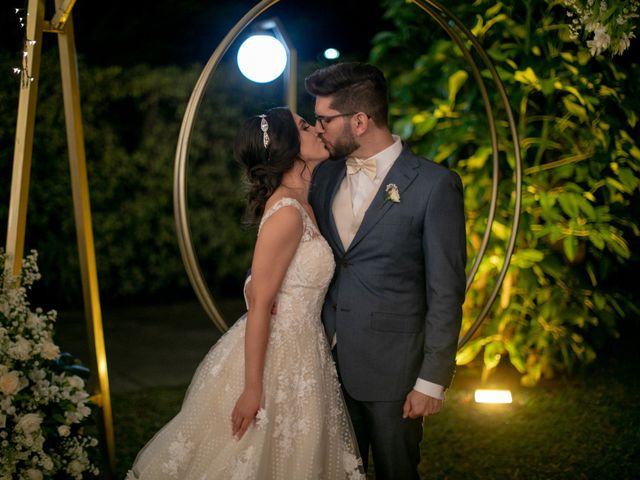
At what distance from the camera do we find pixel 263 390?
2.44m

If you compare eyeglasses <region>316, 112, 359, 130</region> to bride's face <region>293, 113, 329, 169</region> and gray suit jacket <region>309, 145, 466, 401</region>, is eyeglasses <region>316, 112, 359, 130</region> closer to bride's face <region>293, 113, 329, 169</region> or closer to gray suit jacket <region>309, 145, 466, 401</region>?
bride's face <region>293, 113, 329, 169</region>

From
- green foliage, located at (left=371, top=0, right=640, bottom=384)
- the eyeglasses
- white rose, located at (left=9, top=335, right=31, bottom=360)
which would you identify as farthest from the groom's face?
green foliage, located at (left=371, top=0, right=640, bottom=384)

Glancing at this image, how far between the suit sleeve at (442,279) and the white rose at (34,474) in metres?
1.25

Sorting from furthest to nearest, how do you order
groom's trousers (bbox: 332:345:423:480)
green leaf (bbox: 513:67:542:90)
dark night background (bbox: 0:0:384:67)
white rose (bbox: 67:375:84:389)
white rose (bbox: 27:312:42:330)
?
dark night background (bbox: 0:0:384:67) → green leaf (bbox: 513:67:542:90) → white rose (bbox: 67:375:84:389) → white rose (bbox: 27:312:42:330) → groom's trousers (bbox: 332:345:423:480)

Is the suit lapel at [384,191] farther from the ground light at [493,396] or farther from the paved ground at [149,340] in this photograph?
the paved ground at [149,340]

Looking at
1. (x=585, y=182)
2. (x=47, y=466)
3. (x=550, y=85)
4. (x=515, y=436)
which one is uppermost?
(x=550, y=85)

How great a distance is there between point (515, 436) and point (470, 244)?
44.7 inches

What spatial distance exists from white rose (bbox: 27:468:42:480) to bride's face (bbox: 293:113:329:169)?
128 centimetres

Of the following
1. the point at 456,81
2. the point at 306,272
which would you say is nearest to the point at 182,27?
the point at 456,81

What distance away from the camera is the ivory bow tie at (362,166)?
2.51 m

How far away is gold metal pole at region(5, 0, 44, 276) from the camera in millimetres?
2869

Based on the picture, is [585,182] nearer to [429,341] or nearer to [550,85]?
[550,85]

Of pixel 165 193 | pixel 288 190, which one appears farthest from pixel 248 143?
pixel 165 193

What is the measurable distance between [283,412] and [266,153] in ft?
2.52
